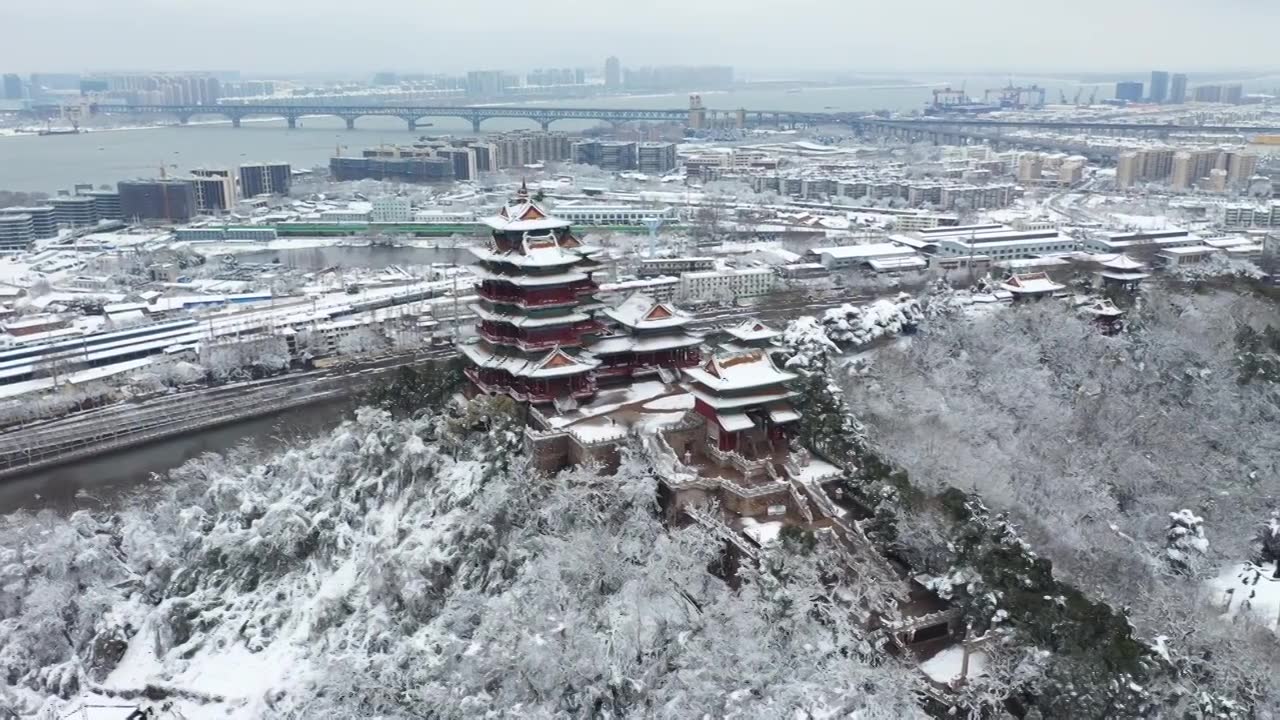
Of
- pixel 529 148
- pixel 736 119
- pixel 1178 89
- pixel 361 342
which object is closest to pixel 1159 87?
pixel 1178 89

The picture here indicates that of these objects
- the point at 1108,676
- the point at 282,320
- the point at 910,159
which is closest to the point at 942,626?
the point at 1108,676

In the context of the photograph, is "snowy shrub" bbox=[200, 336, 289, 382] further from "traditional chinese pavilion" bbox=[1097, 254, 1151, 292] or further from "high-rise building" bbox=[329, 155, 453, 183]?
"high-rise building" bbox=[329, 155, 453, 183]

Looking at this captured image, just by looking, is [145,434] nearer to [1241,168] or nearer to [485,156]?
[485,156]

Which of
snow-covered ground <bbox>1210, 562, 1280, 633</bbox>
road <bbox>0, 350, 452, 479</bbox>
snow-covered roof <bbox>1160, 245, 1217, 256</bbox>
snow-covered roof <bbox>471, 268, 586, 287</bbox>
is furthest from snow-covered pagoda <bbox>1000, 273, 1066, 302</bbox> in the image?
road <bbox>0, 350, 452, 479</bbox>

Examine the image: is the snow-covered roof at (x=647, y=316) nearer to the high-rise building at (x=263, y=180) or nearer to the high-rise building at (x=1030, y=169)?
the high-rise building at (x=263, y=180)

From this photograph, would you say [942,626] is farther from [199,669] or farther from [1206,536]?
[199,669]

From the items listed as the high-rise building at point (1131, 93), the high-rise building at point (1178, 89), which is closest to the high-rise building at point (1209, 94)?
the high-rise building at point (1178, 89)
